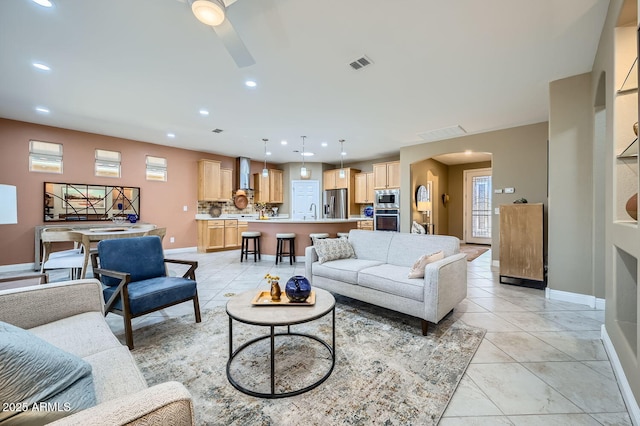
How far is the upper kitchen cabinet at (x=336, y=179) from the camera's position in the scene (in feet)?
Answer: 27.6

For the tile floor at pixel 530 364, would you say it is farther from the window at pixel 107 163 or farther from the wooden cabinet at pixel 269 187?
the wooden cabinet at pixel 269 187

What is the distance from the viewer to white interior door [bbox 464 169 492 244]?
27.1 ft

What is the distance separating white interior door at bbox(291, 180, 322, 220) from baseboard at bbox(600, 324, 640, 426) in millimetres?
7380

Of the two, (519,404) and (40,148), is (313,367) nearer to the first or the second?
(519,404)

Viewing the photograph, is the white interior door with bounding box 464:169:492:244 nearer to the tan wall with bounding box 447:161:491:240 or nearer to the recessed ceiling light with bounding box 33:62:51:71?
the tan wall with bounding box 447:161:491:240

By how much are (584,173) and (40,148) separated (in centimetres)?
862

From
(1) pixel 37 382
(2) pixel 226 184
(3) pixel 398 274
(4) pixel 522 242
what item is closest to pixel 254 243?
(2) pixel 226 184

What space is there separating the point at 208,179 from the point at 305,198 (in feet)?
10.4

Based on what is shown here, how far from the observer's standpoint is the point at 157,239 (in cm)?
284

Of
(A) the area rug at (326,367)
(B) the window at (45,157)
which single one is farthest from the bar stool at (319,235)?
(B) the window at (45,157)

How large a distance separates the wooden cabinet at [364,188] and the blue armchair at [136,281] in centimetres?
617

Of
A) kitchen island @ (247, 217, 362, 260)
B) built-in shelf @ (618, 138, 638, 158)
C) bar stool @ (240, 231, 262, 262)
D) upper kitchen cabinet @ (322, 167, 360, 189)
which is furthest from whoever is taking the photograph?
upper kitchen cabinet @ (322, 167, 360, 189)

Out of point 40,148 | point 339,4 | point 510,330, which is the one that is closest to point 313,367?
point 510,330

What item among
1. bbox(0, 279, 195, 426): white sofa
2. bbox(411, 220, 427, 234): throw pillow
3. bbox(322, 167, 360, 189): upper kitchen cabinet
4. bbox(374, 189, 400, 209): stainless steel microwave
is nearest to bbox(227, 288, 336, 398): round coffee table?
bbox(0, 279, 195, 426): white sofa
